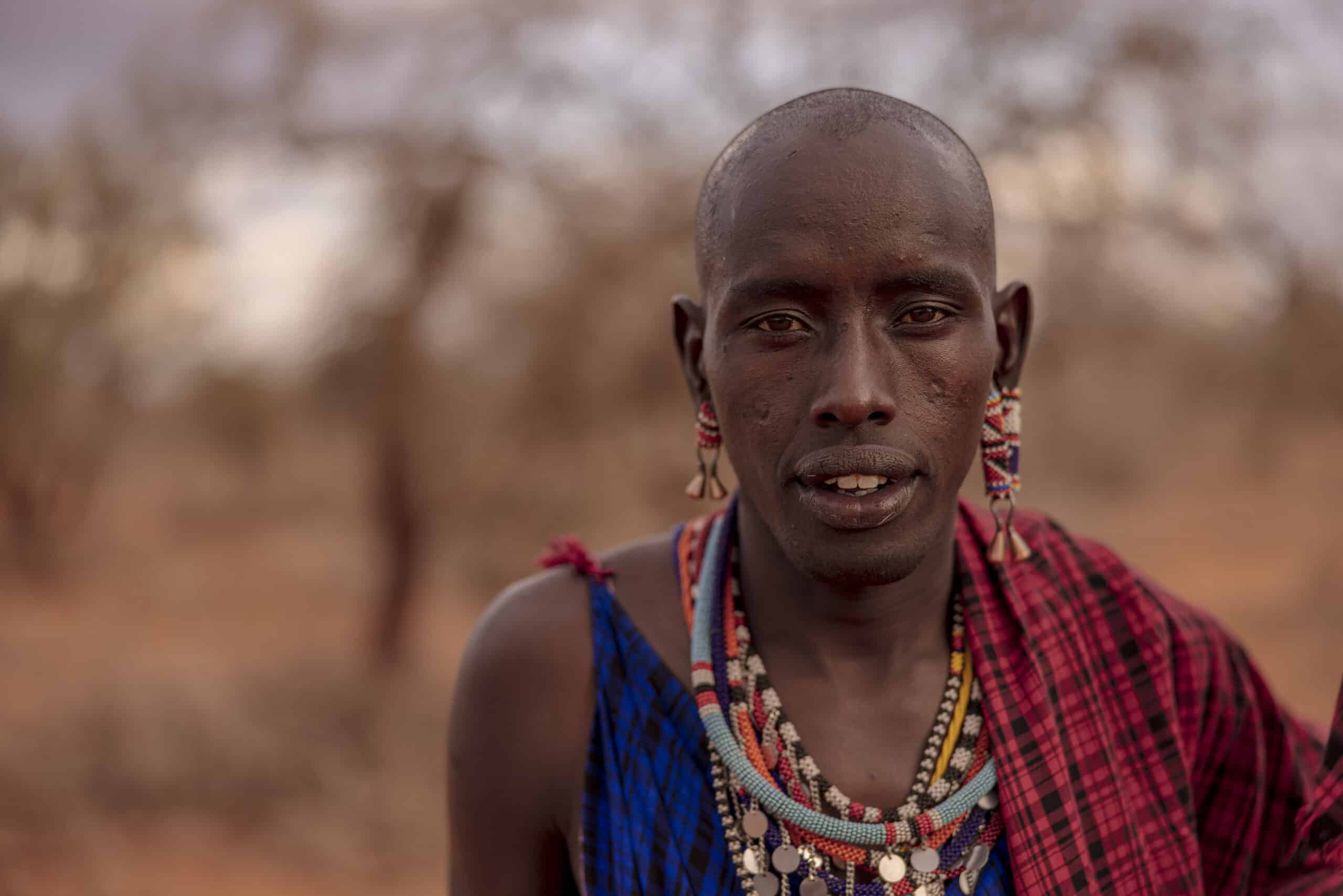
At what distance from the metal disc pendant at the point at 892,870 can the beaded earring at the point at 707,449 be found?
2.02ft

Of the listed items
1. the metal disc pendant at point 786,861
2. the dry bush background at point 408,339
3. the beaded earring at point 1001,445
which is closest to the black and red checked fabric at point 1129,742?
the beaded earring at point 1001,445

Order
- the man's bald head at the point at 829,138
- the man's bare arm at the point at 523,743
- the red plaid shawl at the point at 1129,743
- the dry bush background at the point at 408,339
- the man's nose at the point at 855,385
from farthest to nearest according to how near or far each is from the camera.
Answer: the dry bush background at the point at 408,339
the man's bare arm at the point at 523,743
the red plaid shawl at the point at 1129,743
the man's bald head at the point at 829,138
the man's nose at the point at 855,385

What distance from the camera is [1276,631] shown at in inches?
310

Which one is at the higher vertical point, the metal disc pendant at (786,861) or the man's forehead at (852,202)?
the man's forehead at (852,202)

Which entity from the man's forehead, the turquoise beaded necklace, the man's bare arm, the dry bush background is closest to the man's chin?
the turquoise beaded necklace

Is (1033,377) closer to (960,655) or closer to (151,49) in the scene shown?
(151,49)

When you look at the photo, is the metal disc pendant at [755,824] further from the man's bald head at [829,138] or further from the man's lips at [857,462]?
the man's bald head at [829,138]

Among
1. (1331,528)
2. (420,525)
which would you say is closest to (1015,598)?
(420,525)

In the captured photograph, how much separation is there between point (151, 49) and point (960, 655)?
22.1ft

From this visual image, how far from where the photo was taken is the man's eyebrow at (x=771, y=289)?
1676mm

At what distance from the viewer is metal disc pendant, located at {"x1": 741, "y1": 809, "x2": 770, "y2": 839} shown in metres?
1.80

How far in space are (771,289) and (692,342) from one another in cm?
29

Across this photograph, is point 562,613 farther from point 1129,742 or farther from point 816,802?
point 1129,742

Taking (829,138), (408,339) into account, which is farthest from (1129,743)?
(408,339)
